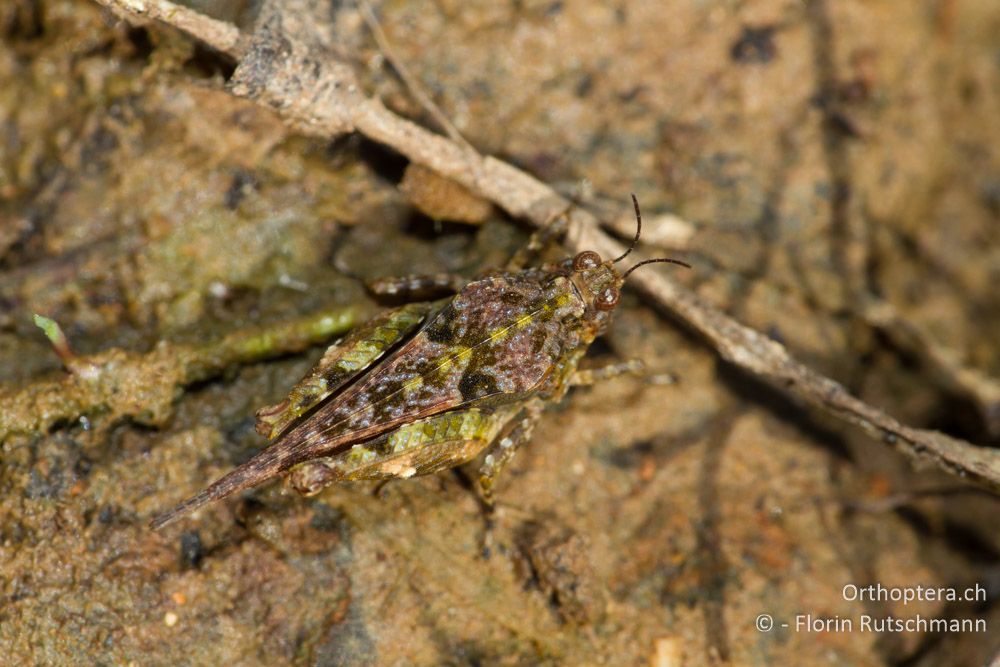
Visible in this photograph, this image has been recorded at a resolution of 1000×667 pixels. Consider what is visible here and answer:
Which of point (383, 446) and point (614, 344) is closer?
point (383, 446)

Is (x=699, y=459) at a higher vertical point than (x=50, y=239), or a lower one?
lower

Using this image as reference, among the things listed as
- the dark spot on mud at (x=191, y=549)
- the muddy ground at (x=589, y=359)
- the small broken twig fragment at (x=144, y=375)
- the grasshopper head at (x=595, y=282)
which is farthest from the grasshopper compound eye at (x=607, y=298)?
the dark spot on mud at (x=191, y=549)

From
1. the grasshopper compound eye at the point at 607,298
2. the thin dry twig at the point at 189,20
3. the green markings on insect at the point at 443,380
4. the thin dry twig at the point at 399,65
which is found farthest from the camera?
the thin dry twig at the point at 399,65

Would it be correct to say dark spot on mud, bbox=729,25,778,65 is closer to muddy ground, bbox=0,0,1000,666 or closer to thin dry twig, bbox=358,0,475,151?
muddy ground, bbox=0,0,1000,666

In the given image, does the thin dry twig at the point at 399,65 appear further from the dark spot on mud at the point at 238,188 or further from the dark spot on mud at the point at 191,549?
the dark spot on mud at the point at 191,549

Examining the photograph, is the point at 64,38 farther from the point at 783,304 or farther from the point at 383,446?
the point at 783,304

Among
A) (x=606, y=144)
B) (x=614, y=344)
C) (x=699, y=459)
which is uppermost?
(x=606, y=144)

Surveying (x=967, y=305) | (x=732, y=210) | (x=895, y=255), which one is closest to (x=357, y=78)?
(x=732, y=210)
